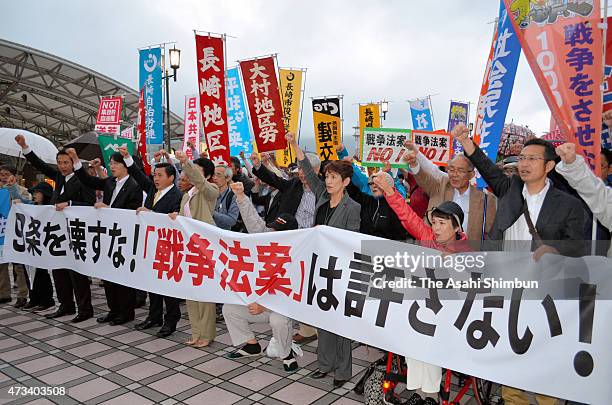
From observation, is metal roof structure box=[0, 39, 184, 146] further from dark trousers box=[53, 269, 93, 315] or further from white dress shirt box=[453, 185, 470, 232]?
white dress shirt box=[453, 185, 470, 232]

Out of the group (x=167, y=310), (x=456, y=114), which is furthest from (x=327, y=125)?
(x=456, y=114)

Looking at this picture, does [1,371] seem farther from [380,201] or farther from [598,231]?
[598,231]

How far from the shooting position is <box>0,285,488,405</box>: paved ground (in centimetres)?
353

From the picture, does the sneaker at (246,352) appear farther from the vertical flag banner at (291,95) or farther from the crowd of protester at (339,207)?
the vertical flag banner at (291,95)

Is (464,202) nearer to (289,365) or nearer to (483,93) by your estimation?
(483,93)

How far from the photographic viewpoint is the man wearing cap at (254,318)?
13.1 feet

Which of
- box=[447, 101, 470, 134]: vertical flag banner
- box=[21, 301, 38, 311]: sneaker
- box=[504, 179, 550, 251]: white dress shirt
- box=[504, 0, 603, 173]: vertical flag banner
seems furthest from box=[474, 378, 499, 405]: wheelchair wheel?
box=[447, 101, 470, 134]: vertical flag banner

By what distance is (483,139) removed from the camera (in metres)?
4.39

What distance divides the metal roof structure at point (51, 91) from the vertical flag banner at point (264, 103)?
14.8m

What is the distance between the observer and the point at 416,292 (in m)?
2.94

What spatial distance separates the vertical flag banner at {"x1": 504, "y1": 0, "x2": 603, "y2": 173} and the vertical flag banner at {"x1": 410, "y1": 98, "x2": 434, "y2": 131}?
9320 mm

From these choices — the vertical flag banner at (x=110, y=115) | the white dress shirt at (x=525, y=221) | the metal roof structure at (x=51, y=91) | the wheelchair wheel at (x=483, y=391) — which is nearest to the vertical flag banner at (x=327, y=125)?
the white dress shirt at (x=525, y=221)

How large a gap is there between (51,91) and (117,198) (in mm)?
18970

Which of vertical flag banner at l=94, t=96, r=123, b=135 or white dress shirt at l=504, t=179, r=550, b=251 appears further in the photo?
vertical flag banner at l=94, t=96, r=123, b=135
